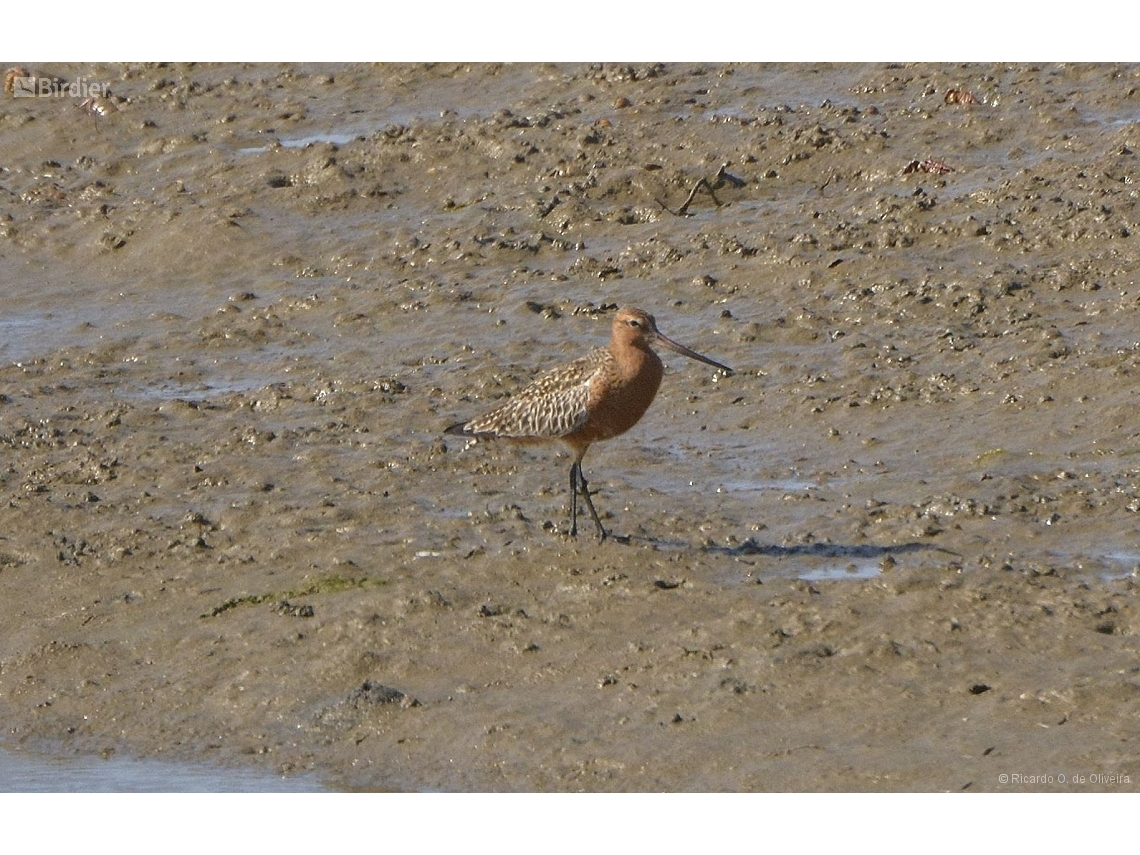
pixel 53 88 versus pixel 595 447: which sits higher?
pixel 53 88

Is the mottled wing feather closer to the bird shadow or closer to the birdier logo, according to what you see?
the bird shadow

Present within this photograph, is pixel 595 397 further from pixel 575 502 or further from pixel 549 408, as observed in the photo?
pixel 575 502

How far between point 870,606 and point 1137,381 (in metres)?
2.89

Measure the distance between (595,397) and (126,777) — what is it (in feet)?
9.19

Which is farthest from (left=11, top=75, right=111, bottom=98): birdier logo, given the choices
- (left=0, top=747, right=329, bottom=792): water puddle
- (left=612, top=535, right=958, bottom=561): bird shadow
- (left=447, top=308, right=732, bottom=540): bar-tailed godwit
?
(left=0, top=747, right=329, bottom=792): water puddle

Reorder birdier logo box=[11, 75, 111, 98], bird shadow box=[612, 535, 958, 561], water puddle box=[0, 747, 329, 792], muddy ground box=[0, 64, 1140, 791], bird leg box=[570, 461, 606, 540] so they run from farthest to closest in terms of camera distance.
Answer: birdier logo box=[11, 75, 111, 98], bird leg box=[570, 461, 606, 540], bird shadow box=[612, 535, 958, 561], muddy ground box=[0, 64, 1140, 791], water puddle box=[0, 747, 329, 792]

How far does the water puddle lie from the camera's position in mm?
7277

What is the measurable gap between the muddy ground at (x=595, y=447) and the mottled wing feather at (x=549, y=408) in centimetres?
Answer: 45

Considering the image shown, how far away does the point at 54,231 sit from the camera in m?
14.4

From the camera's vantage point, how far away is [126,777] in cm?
751

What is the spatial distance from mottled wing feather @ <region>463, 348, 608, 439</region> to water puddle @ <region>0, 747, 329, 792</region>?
89.5 inches

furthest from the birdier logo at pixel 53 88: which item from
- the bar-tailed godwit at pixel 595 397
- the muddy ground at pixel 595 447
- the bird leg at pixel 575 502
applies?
the bird leg at pixel 575 502

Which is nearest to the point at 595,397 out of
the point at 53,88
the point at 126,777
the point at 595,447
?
the point at 595,447

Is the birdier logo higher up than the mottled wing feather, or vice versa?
the birdier logo
